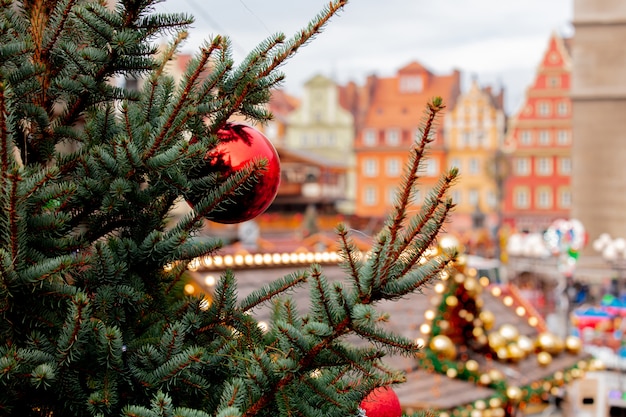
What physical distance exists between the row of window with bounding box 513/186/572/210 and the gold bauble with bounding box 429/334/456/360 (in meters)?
38.8

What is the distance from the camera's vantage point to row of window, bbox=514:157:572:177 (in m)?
42.6

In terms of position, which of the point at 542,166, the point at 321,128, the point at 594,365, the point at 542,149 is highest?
the point at 321,128

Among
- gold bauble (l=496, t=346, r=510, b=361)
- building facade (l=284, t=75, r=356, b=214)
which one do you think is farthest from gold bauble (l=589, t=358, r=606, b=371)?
building facade (l=284, t=75, r=356, b=214)

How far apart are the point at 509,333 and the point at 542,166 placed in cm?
3796

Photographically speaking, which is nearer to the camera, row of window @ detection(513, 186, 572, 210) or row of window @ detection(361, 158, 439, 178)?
row of window @ detection(513, 186, 572, 210)

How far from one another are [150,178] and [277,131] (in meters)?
47.0

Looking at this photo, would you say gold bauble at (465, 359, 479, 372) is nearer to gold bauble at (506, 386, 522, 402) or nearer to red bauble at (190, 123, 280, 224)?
gold bauble at (506, 386, 522, 402)

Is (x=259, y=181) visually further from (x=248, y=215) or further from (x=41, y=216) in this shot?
(x=41, y=216)

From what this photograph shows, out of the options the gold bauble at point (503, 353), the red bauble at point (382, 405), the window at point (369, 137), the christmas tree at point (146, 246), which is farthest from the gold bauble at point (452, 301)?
Result: the window at point (369, 137)

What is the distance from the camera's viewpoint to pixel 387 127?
45.9 meters

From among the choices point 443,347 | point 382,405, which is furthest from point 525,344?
point 382,405

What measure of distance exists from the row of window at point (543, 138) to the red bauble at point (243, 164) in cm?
4181

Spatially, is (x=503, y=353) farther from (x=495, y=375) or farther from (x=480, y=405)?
(x=480, y=405)

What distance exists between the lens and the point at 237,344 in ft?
5.85
